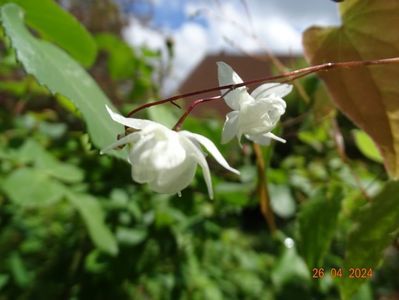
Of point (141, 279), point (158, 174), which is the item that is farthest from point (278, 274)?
point (158, 174)

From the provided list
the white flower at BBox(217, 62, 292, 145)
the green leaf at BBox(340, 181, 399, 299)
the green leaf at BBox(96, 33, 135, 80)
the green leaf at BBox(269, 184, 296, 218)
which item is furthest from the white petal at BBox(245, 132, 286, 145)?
the green leaf at BBox(96, 33, 135, 80)

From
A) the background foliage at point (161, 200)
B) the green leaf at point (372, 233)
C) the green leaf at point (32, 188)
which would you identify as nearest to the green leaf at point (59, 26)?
the background foliage at point (161, 200)

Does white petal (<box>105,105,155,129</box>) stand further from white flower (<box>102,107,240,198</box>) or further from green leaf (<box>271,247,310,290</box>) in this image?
green leaf (<box>271,247,310,290</box>)

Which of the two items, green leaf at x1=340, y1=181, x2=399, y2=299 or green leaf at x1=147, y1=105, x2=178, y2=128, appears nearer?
green leaf at x1=340, y1=181, x2=399, y2=299

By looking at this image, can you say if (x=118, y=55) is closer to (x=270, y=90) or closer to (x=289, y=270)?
(x=289, y=270)

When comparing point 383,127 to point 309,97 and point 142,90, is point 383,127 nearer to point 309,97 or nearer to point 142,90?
point 309,97

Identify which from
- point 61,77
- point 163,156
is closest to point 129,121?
point 163,156

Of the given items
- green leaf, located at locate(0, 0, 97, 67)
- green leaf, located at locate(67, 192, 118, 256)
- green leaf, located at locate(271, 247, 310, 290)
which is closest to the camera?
green leaf, located at locate(0, 0, 97, 67)
